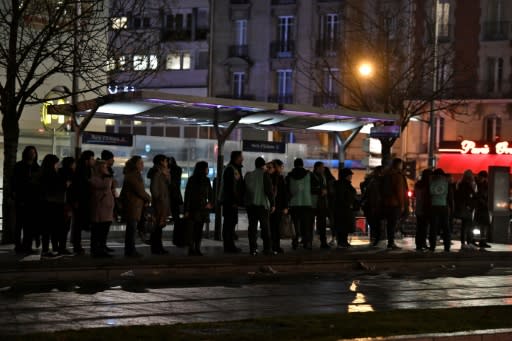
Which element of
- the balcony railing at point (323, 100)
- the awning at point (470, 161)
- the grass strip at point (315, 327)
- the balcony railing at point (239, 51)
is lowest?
the grass strip at point (315, 327)

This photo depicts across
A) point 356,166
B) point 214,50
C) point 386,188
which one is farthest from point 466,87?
point 386,188

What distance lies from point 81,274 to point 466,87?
3750 centimetres

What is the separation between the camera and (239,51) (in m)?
61.4

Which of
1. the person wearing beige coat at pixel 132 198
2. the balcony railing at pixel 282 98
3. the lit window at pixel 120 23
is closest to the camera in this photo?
the person wearing beige coat at pixel 132 198

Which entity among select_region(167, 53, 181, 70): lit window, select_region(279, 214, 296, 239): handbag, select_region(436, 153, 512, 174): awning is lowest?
select_region(279, 214, 296, 239): handbag

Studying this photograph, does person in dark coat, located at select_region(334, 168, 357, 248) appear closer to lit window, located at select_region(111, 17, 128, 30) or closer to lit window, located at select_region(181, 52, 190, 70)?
lit window, located at select_region(111, 17, 128, 30)

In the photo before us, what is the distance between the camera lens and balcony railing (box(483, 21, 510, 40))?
175 feet

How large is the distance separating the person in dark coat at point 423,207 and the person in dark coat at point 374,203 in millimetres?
870

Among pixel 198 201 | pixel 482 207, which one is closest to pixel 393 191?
pixel 482 207

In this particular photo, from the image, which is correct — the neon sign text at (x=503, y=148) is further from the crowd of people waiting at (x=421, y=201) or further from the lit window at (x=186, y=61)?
the crowd of people waiting at (x=421, y=201)

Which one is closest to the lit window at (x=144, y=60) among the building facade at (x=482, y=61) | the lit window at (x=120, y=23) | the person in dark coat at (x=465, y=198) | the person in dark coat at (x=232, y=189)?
the lit window at (x=120, y=23)

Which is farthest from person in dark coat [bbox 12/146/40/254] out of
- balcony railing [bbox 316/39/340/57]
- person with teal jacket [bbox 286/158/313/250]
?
balcony railing [bbox 316/39/340/57]

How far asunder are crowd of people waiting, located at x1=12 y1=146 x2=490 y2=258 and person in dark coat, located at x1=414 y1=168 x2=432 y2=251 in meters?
0.02

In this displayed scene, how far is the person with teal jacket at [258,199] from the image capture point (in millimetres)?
19312
